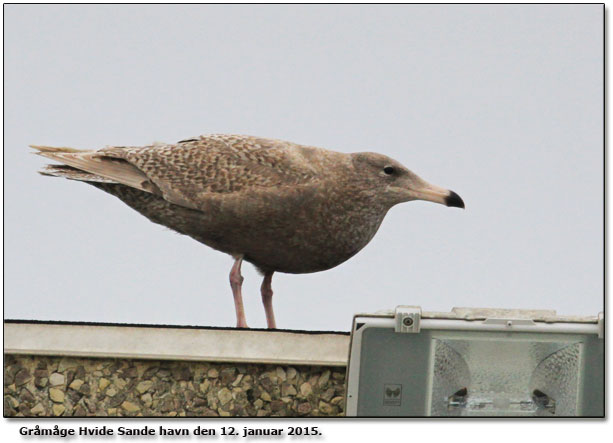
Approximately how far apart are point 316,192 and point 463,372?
159cm

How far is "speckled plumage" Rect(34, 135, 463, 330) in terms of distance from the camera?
667 cm

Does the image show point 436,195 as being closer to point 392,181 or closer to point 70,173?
point 392,181

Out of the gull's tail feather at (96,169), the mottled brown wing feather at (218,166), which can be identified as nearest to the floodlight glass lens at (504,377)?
the mottled brown wing feather at (218,166)

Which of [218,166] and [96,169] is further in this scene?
[96,169]

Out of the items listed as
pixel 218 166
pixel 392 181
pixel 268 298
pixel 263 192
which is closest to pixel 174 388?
pixel 268 298

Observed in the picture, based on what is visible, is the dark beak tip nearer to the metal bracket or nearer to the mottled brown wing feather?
the mottled brown wing feather

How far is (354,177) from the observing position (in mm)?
6777

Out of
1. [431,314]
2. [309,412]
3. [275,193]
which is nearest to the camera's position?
[431,314]

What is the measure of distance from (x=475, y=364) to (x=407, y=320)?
0.47 m

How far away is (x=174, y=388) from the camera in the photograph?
6.00m

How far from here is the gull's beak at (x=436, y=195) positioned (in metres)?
6.71

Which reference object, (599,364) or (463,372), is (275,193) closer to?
(463,372)

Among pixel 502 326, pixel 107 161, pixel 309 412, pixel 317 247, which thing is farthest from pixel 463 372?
pixel 107 161

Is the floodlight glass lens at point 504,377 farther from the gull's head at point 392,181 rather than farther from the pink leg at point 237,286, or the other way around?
the pink leg at point 237,286
